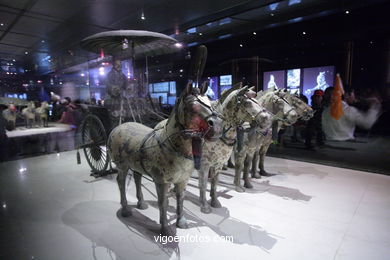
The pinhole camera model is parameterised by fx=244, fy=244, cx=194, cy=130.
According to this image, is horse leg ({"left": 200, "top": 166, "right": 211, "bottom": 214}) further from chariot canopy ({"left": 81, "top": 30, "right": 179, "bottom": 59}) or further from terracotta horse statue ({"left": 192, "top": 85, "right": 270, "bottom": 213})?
chariot canopy ({"left": 81, "top": 30, "right": 179, "bottom": 59})

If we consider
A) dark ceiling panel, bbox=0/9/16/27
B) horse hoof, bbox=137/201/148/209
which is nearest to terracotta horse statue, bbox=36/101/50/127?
dark ceiling panel, bbox=0/9/16/27

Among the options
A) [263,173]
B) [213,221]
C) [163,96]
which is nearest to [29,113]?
[163,96]

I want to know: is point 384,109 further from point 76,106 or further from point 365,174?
point 76,106

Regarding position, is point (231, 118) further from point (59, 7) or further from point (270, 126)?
point (59, 7)

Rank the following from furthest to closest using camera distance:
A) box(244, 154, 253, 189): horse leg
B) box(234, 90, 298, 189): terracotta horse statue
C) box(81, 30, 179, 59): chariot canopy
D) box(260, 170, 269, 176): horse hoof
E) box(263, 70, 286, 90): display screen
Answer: box(263, 70, 286, 90): display screen
box(260, 170, 269, 176): horse hoof
box(244, 154, 253, 189): horse leg
box(234, 90, 298, 189): terracotta horse statue
box(81, 30, 179, 59): chariot canopy

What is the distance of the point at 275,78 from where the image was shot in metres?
6.29

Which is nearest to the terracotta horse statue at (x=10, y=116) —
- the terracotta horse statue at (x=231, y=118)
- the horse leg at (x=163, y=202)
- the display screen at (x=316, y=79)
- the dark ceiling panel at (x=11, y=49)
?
the dark ceiling panel at (x=11, y=49)

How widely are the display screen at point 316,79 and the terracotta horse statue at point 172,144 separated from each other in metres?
4.49

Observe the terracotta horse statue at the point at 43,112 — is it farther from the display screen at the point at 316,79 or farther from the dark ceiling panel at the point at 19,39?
the display screen at the point at 316,79

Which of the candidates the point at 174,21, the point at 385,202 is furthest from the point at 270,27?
the point at 385,202

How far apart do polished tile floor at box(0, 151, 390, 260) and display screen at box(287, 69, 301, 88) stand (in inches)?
90.0

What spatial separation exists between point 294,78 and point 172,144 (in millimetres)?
4694

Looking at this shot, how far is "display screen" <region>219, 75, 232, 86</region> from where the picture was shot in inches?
259

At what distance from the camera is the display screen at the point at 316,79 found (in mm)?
5699
